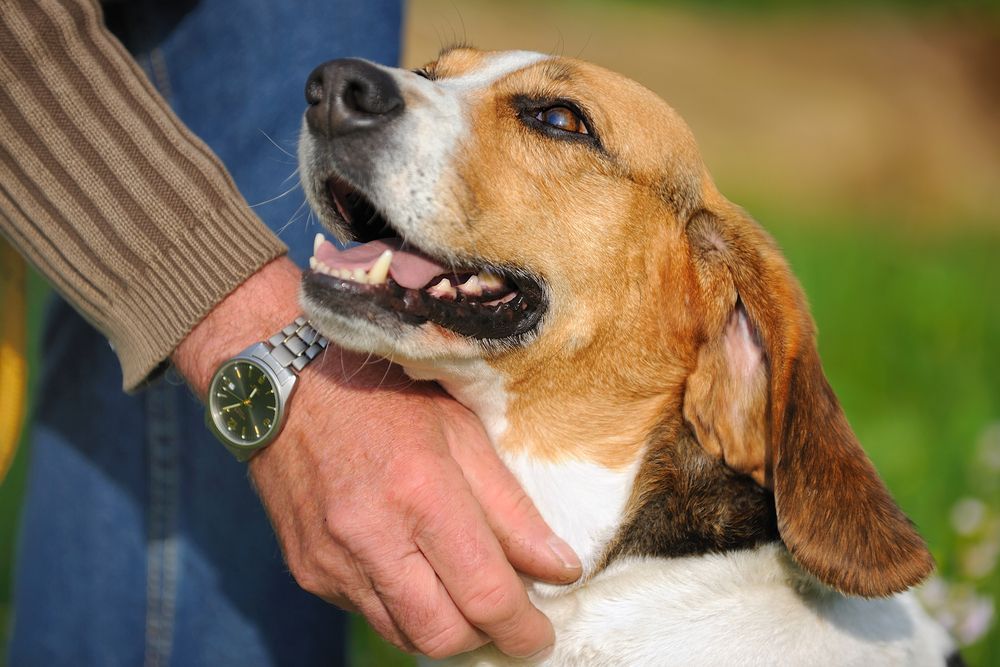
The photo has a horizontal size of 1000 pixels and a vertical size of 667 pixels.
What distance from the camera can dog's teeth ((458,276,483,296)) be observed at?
263 cm

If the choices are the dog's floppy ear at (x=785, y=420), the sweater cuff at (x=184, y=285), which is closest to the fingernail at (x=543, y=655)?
the dog's floppy ear at (x=785, y=420)

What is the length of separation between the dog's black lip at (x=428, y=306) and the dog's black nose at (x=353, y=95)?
38 centimetres

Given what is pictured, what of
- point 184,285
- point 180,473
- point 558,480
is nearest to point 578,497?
point 558,480

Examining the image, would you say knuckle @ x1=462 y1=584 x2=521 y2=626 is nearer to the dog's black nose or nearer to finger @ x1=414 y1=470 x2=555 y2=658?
finger @ x1=414 y1=470 x2=555 y2=658

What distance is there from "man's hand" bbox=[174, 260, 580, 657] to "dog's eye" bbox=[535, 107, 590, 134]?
2.67 feet

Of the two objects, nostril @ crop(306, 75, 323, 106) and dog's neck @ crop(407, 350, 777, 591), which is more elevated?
nostril @ crop(306, 75, 323, 106)

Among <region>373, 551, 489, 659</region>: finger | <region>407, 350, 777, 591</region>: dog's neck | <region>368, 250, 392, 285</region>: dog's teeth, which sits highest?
<region>368, 250, 392, 285</region>: dog's teeth

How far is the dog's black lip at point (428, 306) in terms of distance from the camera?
8.00 feet

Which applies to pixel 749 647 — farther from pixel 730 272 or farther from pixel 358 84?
pixel 358 84

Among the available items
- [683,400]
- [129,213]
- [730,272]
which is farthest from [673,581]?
[129,213]

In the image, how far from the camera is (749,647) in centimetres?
259

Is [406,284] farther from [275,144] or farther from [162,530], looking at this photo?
[162,530]

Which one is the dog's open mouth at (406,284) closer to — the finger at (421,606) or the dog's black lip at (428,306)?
the dog's black lip at (428,306)

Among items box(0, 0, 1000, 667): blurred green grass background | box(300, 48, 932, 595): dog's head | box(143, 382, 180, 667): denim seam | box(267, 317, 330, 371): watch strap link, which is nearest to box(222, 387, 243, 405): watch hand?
box(267, 317, 330, 371): watch strap link
